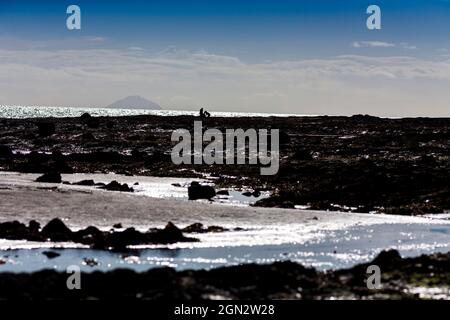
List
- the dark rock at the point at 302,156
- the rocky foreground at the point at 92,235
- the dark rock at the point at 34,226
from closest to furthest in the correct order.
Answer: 1. the rocky foreground at the point at 92,235
2. the dark rock at the point at 34,226
3. the dark rock at the point at 302,156

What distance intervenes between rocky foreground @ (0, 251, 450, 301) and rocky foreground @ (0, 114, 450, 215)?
2171 centimetres

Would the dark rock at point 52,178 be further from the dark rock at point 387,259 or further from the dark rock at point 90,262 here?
the dark rock at point 387,259

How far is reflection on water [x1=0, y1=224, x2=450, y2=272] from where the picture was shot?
2784cm

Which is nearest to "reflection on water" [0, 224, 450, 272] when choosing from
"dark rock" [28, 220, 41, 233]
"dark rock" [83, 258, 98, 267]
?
"dark rock" [83, 258, 98, 267]

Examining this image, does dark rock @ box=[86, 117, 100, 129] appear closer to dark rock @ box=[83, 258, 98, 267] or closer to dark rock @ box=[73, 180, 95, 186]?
dark rock @ box=[73, 180, 95, 186]

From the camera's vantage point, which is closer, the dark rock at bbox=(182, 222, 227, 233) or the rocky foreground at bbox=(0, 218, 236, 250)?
the rocky foreground at bbox=(0, 218, 236, 250)

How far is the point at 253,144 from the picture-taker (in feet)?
A: 292

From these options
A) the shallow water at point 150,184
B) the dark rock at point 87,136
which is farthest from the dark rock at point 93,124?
the shallow water at point 150,184

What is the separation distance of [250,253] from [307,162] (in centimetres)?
3570

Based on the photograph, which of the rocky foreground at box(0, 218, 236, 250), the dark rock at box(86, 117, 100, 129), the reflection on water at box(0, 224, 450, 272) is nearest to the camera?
the reflection on water at box(0, 224, 450, 272)

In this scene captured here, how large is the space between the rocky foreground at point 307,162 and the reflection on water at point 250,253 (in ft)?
33.7

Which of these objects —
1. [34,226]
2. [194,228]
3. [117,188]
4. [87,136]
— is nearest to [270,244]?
[194,228]

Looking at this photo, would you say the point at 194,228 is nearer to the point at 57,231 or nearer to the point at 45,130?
the point at 57,231

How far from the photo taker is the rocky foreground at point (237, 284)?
20938 millimetres
